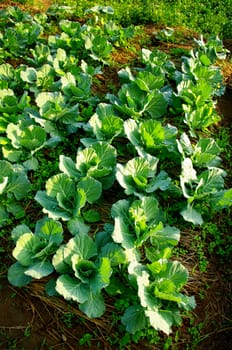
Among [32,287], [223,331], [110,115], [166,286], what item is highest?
[110,115]

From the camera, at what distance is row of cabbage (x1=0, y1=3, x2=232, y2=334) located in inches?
97.3

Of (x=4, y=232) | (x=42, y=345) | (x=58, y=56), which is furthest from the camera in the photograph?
(x=58, y=56)

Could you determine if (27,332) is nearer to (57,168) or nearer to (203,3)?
(57,168)

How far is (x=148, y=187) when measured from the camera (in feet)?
9.91

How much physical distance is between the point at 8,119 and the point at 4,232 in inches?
45.5

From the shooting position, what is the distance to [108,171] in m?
3.05

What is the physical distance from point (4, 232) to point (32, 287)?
473mm

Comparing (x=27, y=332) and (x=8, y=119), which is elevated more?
(x=8, y=119)

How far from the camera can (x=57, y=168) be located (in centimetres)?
327

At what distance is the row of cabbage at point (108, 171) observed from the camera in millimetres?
2471

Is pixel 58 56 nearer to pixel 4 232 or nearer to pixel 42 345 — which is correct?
pixel 4 232

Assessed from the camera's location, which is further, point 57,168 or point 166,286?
point 57,168

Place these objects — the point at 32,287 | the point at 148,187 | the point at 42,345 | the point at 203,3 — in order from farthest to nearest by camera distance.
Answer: the point at 203,3 → the point at 148,187 → the point at 32,287 → the point at 42,345

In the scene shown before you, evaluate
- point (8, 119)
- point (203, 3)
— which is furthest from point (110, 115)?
point (203, 3)
